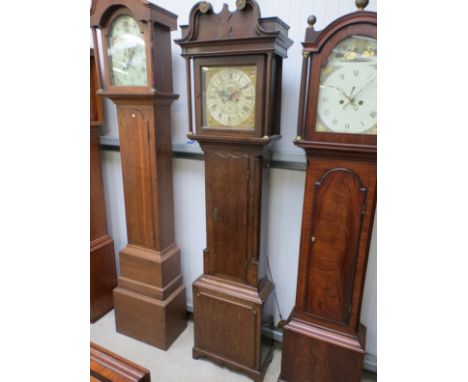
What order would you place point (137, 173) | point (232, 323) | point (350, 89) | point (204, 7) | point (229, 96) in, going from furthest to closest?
point (137, 173) → point (232, 323) → point (229, 96) → point (204, 7) → point (350, 89)

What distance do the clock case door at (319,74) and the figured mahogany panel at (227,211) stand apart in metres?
0.33

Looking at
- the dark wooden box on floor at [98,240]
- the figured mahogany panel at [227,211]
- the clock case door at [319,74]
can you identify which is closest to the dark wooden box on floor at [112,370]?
the figured mahogany panel at [227,211]

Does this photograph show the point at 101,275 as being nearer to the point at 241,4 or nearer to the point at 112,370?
the point at 112,370

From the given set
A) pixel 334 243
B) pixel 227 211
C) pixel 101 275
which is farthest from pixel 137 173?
pixel 334 243

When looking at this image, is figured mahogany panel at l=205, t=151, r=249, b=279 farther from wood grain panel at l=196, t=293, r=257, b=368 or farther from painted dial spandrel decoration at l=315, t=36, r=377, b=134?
painted dial spandrel decoration at l=315, t=36, r=377, b=134

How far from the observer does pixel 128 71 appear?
5.25 ft

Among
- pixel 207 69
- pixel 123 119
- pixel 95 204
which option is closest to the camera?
pixel 207 69

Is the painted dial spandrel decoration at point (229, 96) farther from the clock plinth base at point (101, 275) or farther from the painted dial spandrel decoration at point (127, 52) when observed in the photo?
the clock plinth base at point (101, 275)

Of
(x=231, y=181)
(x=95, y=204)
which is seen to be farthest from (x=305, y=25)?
(x=95, y=204)

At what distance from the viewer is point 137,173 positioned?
177 centimetres

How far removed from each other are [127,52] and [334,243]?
4.50 feet

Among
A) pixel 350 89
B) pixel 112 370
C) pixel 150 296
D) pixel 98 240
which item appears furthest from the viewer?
pixel 98 240
